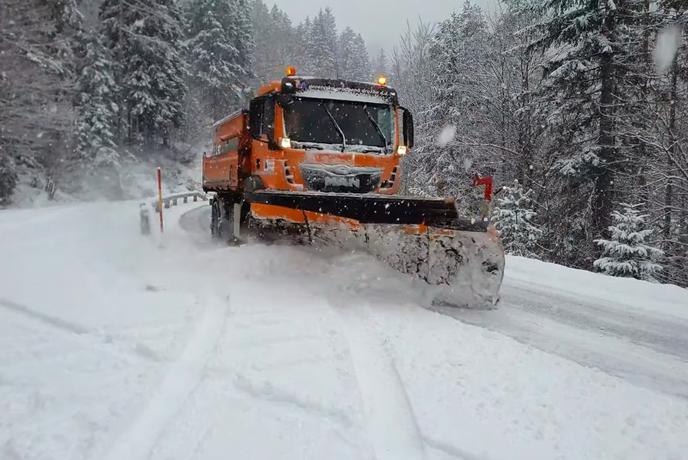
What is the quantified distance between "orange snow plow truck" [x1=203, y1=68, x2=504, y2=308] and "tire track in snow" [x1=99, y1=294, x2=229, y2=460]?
2.15m

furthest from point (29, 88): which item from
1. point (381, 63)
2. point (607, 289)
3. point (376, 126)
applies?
point (381, 63)

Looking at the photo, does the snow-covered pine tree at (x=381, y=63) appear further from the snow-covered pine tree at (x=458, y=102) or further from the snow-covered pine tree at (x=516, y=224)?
the snow-covered pine tree at (x=516, y=224)

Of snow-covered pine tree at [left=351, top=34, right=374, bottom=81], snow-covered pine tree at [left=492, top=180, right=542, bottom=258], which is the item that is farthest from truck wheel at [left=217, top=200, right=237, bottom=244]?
snow-covered pine tree at [left=351, top=34, right=374, bottom=81]

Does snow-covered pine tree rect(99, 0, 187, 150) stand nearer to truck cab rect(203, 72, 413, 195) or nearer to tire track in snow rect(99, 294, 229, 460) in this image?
truck cab rect(203, 72, 413, 195)

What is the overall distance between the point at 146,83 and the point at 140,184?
235 inches

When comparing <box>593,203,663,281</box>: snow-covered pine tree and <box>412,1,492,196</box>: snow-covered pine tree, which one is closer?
<box>593,203,663,281</box>: snow-covered pine tree

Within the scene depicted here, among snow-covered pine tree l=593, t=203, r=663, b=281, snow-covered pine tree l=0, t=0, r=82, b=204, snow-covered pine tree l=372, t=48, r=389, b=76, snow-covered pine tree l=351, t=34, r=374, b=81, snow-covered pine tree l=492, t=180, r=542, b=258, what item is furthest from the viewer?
snow-covered pine tree l=372, t=48, r=389, b=76

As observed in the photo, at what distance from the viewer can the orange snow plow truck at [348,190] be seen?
5.42 metres

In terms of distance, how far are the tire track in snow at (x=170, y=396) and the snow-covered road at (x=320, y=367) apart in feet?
0.04

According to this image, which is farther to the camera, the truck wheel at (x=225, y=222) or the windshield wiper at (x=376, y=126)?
the truck wheel at (x=225, y=222)

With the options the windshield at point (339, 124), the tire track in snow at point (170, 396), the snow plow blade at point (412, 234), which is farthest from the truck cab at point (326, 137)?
the tire track in snow at point (170, 396)

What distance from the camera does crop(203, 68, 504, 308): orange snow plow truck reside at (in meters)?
5.42

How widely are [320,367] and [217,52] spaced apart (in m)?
39.0

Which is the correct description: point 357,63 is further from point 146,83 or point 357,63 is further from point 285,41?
point 146,83
